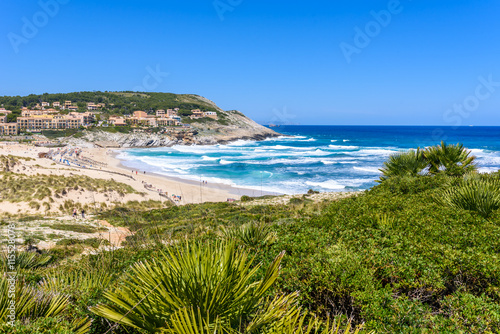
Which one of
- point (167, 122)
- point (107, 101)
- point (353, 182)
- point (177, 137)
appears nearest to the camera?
point (353, 182)

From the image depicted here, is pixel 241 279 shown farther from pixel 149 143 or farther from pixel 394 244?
pixel 149 143

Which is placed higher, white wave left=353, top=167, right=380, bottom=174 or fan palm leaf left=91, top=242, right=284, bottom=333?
fan palm leaf left=91, top=242, right=284, bottom=333

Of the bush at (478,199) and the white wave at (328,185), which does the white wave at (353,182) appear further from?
the bush at (478,199)

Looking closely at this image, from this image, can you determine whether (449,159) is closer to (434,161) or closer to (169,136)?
(434,161)

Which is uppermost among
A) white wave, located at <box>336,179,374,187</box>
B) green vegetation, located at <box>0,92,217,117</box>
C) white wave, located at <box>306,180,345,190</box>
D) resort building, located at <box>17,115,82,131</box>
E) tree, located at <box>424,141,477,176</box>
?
green vegetation, located at <box>0,92,217,117</box>

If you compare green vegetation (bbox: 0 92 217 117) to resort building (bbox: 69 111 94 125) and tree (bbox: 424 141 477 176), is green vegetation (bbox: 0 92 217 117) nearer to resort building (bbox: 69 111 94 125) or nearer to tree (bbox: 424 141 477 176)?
resort building (bbox: 69 111 94 125)

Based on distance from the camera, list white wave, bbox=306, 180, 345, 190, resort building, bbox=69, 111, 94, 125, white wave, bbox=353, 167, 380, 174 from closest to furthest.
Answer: white wave, bbox=306, 180, 345, 190 < white wave, bbox=353, 167, 380, 174 < resort building, bbox=69, 111, 94, 125

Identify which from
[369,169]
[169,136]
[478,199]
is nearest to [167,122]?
[169,136]

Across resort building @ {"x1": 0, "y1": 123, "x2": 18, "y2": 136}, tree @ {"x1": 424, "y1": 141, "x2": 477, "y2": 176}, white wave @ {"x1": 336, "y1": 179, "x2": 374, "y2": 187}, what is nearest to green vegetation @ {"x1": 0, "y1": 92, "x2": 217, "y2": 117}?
resort building @ {"x1": 0, "y1": 123, "x2": 18, "y2": 136}
